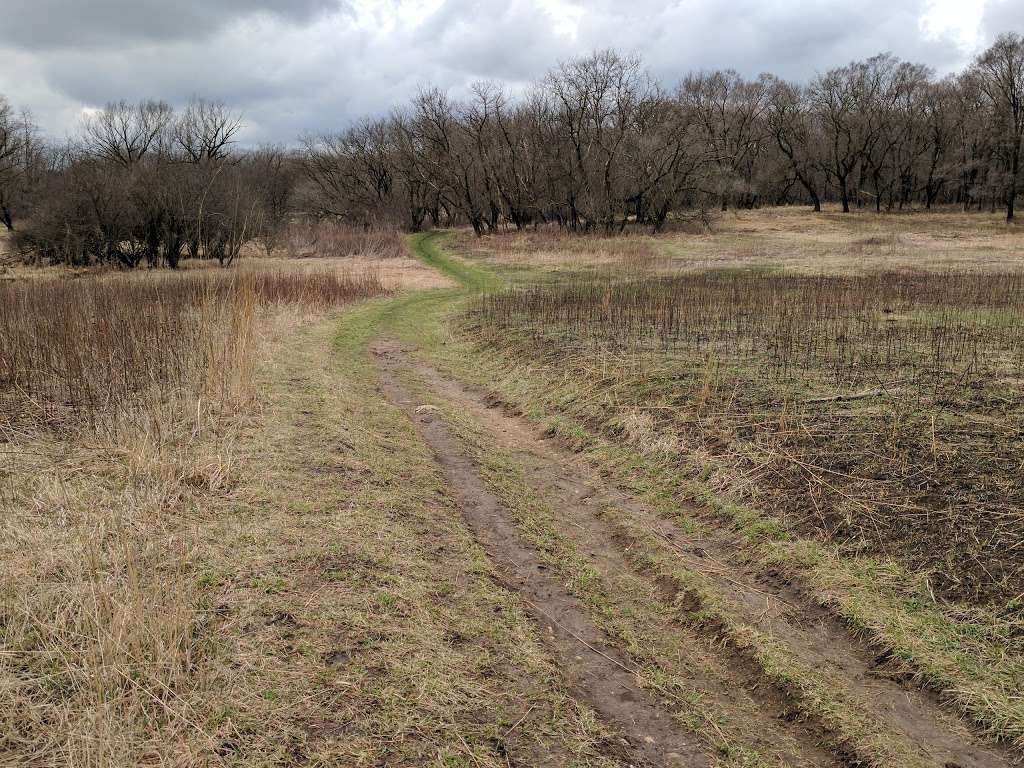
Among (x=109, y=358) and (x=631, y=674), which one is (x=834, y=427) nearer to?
(x=631, y=674)

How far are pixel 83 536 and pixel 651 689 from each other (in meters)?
3.65

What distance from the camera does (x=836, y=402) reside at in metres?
7.72

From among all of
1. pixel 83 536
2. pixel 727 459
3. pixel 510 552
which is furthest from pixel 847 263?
pixel 83 536

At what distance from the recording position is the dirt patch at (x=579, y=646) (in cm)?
334

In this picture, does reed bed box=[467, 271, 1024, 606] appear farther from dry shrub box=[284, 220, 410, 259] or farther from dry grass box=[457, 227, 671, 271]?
dry shrub box=[284, 220, 410, 259]

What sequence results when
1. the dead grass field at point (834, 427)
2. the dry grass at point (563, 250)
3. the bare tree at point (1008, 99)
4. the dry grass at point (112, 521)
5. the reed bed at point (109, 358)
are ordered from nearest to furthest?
the dry grass at point (112, 521) < the dead grass field at point (834, 427) < the reed bed at point (109, 358) < the dry grass at point (563, 250) < the bare tree at point (1008, 99)

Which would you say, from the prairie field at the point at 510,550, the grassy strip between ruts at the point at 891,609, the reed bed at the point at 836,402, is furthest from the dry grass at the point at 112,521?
the reed bed at the point at 836,402

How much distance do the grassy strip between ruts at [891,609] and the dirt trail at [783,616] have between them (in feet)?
0.40

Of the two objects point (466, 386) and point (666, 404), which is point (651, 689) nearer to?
point (666, 404)

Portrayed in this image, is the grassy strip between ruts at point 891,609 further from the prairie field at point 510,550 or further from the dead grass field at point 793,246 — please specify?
the dead grass field at point 793,246

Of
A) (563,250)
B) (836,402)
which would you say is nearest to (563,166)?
(563,250)

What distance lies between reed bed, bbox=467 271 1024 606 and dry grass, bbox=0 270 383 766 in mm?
4224

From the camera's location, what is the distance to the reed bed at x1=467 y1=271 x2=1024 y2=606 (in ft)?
16.7

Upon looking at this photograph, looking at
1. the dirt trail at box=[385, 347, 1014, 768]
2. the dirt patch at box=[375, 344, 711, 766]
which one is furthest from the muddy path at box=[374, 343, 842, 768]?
the dirt trail at box=[385, 347, 1014, 768]
